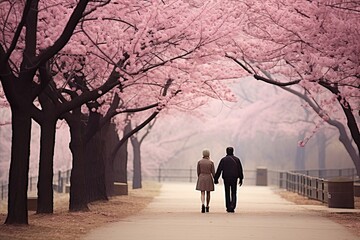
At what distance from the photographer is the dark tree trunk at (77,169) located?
84.6 feet

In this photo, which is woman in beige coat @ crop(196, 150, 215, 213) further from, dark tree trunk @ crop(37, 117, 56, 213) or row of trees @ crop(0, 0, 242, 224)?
dark tree trunk @ crop(37, 117, 56, 213)

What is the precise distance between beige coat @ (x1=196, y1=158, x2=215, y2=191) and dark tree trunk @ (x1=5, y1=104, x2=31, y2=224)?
6876 millimetres

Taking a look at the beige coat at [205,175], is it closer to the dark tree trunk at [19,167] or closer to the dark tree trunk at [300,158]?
the dark tree trunk at [19,167]

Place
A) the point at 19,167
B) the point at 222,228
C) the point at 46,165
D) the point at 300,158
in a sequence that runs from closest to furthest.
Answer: the point at 222,228, the point at 19,167, the point at 46,165, the point at 300,158

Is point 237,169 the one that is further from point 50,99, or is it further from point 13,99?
point 13,99

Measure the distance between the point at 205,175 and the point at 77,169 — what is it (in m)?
3.89

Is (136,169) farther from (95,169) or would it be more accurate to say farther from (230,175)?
(230,175)

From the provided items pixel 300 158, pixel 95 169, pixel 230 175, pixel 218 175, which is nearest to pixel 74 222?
pixel 218 175

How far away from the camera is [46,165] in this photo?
23.2 meters

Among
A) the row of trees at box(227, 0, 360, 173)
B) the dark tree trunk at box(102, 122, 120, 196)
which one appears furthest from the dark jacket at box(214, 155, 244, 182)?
the dark tree trunk at box(102, 122, 120, 196)

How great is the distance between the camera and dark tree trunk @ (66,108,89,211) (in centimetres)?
2580

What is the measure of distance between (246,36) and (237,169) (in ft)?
20.2

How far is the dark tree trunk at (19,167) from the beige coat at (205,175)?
22.6 feet

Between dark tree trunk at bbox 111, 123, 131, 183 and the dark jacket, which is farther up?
dark tree trunk at bbox 111, 123, 131, 183
